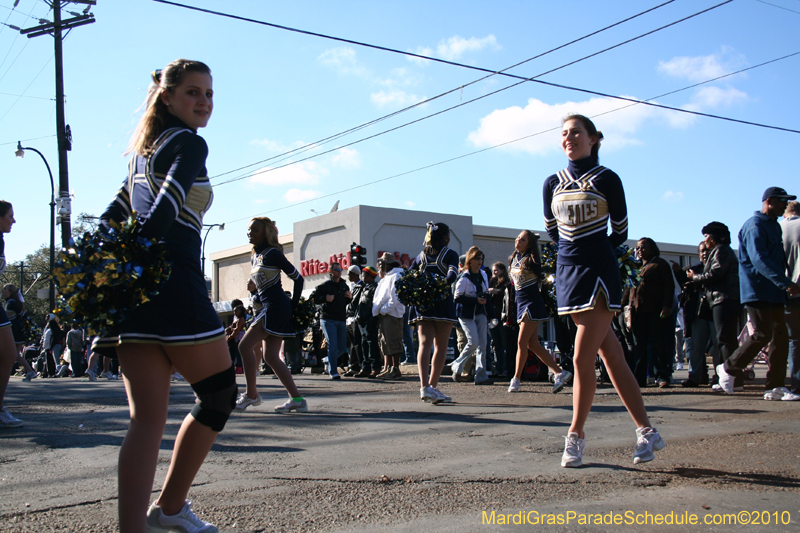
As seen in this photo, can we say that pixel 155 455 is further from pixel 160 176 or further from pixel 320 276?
pixel 320 276

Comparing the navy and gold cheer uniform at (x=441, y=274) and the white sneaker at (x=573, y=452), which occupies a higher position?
the navy and gold cheer uniform at (x=441, y=274)

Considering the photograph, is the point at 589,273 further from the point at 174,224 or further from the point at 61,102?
the point at 61,102

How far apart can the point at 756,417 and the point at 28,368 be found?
14.2 metres

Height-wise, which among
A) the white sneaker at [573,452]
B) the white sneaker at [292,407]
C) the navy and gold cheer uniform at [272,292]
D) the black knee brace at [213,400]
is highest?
the navy and gold cheer uniform at [272,292]

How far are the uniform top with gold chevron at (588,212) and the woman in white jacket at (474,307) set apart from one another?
5.72 metres

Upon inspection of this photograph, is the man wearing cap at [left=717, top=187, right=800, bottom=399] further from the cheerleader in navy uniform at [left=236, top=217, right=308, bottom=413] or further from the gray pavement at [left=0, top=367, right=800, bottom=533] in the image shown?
the cheerleader in navy uniform at [left=236, top=217, right=308, bottom=413]

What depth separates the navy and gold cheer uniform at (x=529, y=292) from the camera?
8.46 m

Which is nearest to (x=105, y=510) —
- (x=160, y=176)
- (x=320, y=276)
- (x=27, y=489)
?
(x=27, y=489)

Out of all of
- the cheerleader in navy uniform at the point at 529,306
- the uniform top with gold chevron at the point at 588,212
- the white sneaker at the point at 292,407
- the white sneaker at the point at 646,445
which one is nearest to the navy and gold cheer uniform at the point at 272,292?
the white sneaker at the point at 292,407

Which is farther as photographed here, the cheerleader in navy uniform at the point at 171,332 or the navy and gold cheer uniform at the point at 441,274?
the navy and gold cheer uniform at the point at 441,274

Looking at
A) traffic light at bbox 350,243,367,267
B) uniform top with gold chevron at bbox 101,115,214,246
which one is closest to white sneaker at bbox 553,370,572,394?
uniform top with gold chevron at bbox 101,115,214,246

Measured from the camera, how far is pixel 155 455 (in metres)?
2.32

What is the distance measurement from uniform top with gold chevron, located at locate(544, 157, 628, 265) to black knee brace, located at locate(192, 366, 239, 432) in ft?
7.72

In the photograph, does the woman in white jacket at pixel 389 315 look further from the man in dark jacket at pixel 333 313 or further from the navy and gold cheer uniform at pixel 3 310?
the navy and gold cheer uniform at pixel 3 310
